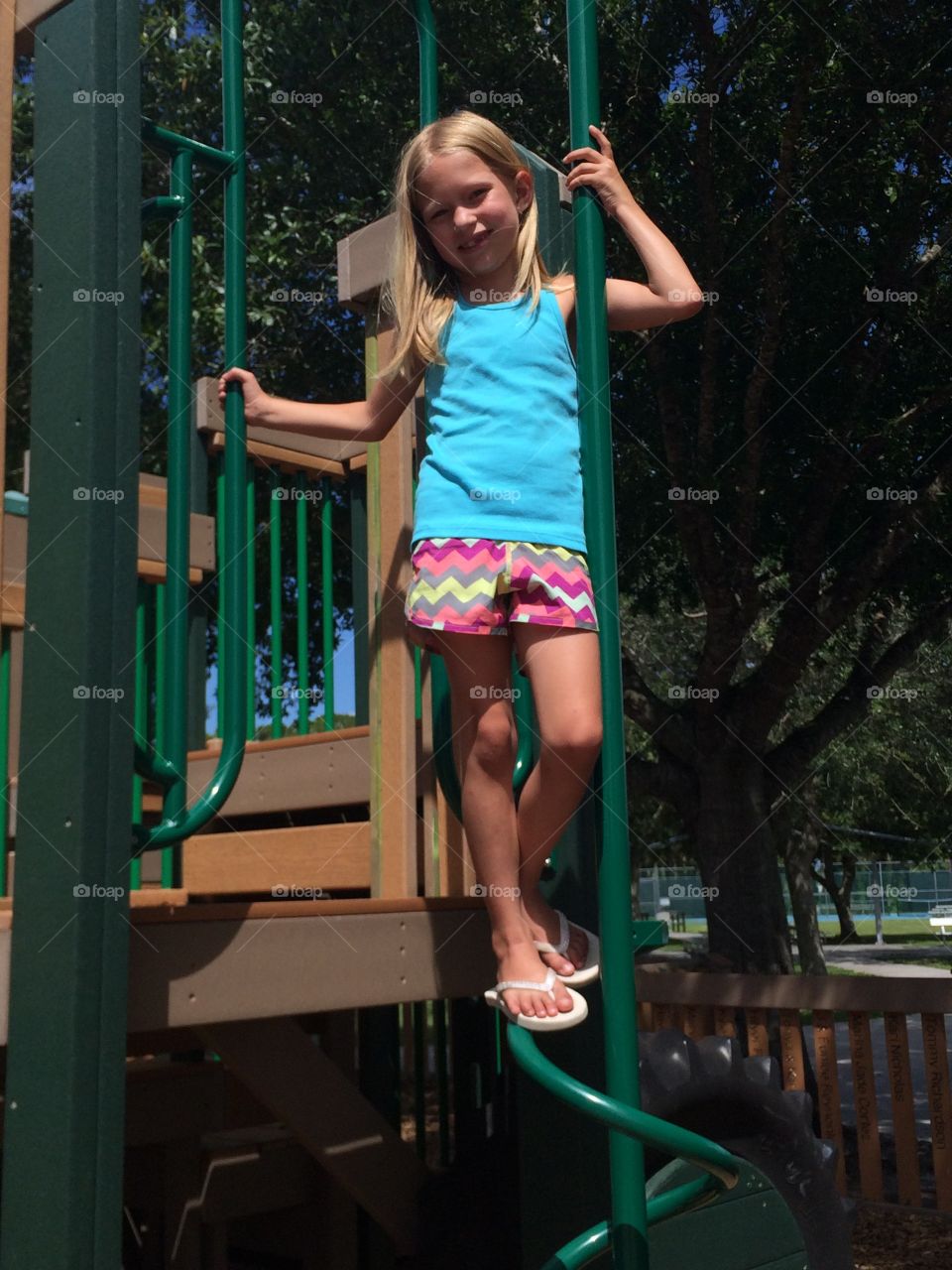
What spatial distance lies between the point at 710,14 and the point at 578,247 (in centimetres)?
720

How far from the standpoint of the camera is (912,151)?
25.3 ft

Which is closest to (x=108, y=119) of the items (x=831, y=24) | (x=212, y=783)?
(x=212, y=783)

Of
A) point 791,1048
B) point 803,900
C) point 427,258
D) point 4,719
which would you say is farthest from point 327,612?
point 803,900

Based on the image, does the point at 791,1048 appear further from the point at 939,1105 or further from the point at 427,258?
the point at 427,258

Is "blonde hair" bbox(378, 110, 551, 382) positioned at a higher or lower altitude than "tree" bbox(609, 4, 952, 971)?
lower

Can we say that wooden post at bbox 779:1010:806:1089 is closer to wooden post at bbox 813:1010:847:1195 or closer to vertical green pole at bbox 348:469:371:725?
wooden post at bbox 813:1010:847:1195

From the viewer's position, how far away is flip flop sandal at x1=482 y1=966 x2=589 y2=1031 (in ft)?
5.60

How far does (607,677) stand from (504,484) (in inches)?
13.9

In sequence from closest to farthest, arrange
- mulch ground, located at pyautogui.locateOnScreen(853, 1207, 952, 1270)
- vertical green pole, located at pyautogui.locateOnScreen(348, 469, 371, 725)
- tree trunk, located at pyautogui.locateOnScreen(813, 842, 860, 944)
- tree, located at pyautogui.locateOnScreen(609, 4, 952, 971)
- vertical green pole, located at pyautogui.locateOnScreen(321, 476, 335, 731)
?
vertical green pole, located at pyautogui.locateOnScreen(321, 476, 335, 731), vertical green pole, located at pyautogui.locateOnScreen(348, 469, 371, 725), mulch ground, located at pyautogui.locateOnScreen(853, 1207, 952, 1270), tree, located at pyautogui.locateOnScreen(609, 4, 952, 971), tree trunk, located at pyautogui.locateOnScreen(813, 842, 860, 944)

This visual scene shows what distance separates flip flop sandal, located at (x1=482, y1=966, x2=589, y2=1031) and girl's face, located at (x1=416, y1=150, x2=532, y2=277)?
109 centimetres

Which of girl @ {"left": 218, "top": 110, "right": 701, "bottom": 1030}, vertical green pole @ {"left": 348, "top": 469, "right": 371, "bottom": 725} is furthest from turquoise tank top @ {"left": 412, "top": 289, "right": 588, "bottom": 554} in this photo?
vertical green pole @ {"left": 348, "top": 469, "right": 371, "bottom": 725}

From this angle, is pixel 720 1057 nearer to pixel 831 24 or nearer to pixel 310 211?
pixel 831 24

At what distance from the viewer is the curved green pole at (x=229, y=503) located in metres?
1.92

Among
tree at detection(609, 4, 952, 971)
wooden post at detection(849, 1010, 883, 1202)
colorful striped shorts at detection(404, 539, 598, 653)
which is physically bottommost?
wooden post at detection(849, 1010, 883, 1202)
